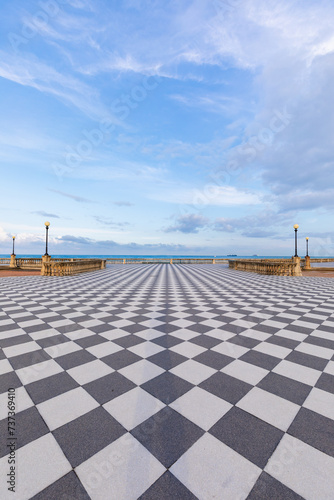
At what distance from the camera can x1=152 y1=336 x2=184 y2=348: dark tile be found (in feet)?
12.7

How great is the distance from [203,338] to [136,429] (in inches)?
92.4

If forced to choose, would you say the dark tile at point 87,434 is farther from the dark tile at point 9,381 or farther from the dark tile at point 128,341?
the dark tile at point 128,341

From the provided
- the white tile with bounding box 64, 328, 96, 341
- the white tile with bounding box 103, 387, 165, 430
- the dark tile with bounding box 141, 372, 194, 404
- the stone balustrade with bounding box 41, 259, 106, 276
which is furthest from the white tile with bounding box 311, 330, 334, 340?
the stone balustrade with bounding box 41, 259, 106, 276

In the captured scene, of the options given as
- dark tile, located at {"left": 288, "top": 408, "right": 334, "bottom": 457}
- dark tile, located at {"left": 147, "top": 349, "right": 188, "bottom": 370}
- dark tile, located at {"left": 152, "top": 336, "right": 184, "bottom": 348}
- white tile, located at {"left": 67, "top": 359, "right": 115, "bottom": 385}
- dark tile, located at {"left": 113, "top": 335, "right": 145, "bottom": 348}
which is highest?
dark tile, located at {"left": 152, "top": 336, "right": 184, "bottom": 348}

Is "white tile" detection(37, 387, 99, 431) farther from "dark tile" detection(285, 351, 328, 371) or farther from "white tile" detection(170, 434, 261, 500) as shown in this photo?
"dark tile" detection(285, 351, 328, 371)

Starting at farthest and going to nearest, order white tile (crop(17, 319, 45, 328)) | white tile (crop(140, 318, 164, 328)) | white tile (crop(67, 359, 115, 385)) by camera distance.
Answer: white tile (crop(140, 318, 164, 328)), white tile (crop(17, 319, 45, 328)), white tile (crop(67, 359, 115, 385))

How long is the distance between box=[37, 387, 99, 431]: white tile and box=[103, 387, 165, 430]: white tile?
21 cm

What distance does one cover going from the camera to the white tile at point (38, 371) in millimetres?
2840

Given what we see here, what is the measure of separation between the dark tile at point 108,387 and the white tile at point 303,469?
1.57m

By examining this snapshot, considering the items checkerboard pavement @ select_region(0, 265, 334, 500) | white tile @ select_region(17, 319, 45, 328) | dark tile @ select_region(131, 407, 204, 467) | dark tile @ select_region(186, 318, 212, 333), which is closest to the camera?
checkerboard pavement @ select_region(0, 265, 334, 500)

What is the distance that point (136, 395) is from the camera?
8.23ft

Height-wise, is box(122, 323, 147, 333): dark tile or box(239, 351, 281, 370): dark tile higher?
box(122, 323, 147, 333): dark tile

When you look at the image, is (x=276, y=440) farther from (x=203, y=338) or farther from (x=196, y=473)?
(x=203, y=338)

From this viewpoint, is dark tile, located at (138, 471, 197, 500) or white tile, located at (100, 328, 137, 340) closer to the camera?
dark tile, located at (138, 471, 197, 500)
